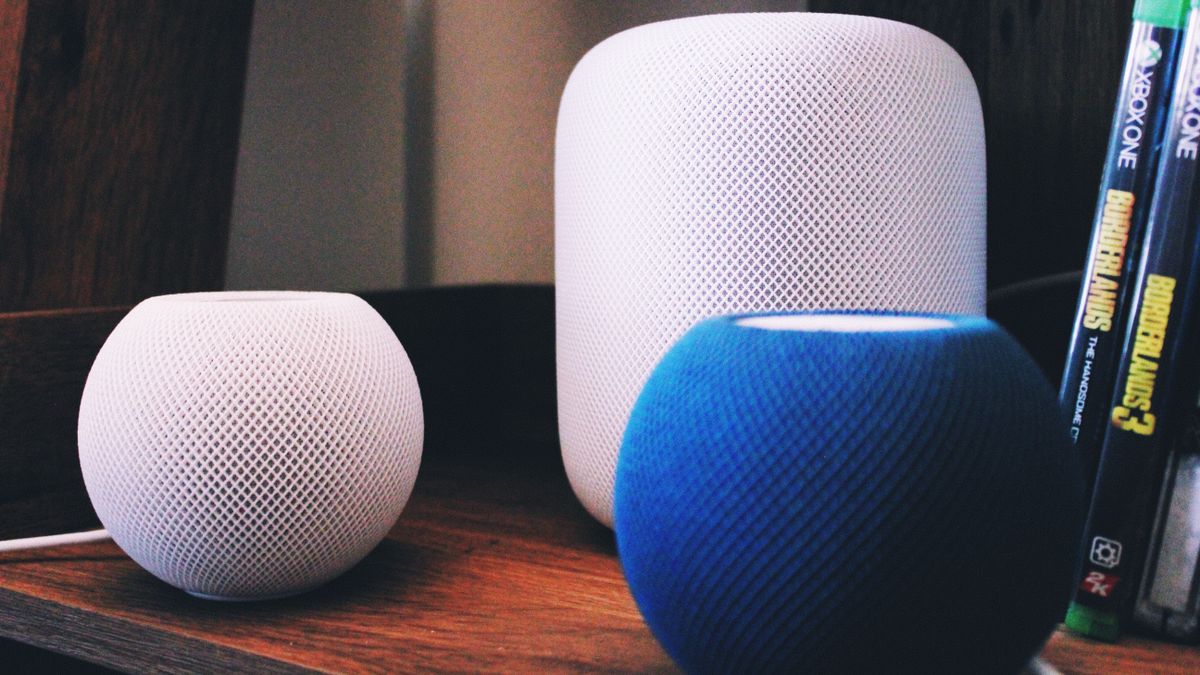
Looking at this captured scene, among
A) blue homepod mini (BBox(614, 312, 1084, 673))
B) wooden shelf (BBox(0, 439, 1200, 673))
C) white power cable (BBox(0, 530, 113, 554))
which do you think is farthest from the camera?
white power cable (BBox(0, 530, 113, 554))

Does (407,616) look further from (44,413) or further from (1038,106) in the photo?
(1038,106)

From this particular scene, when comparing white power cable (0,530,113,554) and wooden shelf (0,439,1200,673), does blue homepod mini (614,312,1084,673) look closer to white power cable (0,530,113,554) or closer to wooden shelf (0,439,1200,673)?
wooden shelf (0,439,1200,673)

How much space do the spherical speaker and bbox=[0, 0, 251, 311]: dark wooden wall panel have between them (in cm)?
19

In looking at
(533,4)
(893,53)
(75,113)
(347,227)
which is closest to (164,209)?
(75,113)

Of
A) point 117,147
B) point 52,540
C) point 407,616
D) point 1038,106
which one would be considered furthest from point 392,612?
point 1038,106

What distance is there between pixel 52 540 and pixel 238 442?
8.0 inches

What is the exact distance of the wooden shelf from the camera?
393mm

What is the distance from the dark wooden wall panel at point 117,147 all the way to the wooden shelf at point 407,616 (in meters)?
0.19

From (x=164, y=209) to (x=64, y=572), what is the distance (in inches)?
10.5

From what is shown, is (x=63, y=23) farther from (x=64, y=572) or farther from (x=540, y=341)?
(x=540, y=341)

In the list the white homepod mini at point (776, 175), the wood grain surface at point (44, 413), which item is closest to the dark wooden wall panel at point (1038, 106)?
the white homepod mini at point (776, 175)

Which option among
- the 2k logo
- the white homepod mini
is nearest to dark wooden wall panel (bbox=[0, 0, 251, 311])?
the white homepod mini

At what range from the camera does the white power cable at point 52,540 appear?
52cm

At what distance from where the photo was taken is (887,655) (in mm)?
291
